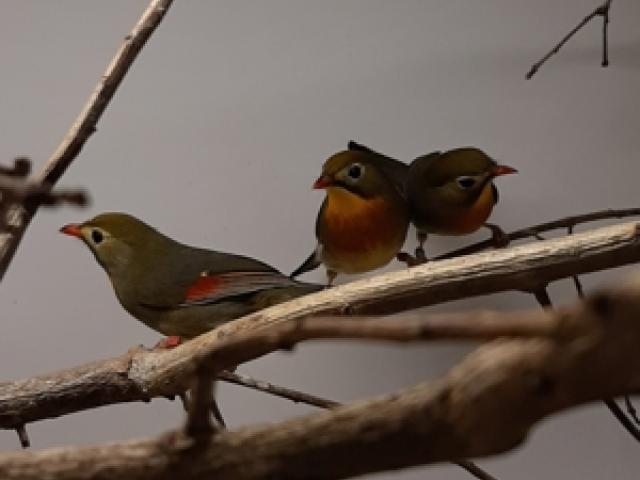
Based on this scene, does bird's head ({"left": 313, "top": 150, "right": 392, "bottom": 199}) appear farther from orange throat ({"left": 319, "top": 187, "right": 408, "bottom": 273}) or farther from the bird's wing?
the bird's wing

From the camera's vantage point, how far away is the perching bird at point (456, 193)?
0.93m

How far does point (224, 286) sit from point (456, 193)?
257mm

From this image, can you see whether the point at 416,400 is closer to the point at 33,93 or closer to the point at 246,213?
the point at 246,213

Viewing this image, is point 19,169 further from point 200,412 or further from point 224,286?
point 224,286

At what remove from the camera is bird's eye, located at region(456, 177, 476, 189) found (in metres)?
0.93

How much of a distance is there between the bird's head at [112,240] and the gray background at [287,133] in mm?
244

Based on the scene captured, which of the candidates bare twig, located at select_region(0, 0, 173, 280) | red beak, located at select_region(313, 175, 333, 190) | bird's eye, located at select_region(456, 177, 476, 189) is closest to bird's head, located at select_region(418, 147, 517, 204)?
bird's eye, located at select_region(456, 177, 476, 189)

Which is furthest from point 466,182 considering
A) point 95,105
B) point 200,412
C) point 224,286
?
point 200,412

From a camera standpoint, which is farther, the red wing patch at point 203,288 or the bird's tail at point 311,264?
the bird's tail at point 311,264

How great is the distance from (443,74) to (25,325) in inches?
25.0

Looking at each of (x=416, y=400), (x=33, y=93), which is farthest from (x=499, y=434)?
(x=33, y=93)

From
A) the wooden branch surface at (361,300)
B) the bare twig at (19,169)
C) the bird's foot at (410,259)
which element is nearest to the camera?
the bare twig at (19,169)

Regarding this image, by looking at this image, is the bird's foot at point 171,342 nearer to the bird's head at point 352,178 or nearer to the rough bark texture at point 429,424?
the bird's head at point 352,178

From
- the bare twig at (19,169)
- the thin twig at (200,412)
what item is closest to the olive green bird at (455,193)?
the thin twig at (200,412)
